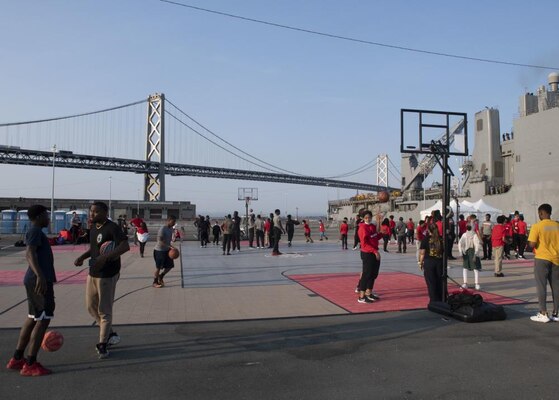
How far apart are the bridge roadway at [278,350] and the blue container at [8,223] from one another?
86.6 feet

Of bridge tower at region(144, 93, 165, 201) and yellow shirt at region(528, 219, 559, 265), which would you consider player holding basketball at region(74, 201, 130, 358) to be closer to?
yellow shirt at region(528, 219, 559, 265)

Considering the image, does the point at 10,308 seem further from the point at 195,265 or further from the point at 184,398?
the point at 195,265

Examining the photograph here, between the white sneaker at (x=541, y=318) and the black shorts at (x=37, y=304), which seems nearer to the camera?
the black shorts at (x=37, y=304)

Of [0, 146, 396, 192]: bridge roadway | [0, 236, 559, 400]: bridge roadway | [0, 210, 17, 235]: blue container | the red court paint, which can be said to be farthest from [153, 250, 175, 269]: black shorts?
[0, 146, 396, 192]: bridge roadway

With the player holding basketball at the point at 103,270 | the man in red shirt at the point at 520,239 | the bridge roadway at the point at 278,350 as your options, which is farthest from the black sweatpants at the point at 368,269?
the man in red shirt at the point at 520,239

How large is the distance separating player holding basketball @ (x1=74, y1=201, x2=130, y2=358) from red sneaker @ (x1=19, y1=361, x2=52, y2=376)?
2.18 feet

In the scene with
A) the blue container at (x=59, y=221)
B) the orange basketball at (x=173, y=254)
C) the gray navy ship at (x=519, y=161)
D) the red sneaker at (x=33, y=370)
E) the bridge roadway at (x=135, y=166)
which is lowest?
the red sneaker at (x=33, y=370)

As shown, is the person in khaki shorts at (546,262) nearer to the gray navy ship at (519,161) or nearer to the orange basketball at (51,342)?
the orange basketball at (51,342)

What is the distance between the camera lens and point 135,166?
81562 millimetres

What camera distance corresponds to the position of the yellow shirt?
7.15m

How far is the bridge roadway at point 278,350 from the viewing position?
4.41m

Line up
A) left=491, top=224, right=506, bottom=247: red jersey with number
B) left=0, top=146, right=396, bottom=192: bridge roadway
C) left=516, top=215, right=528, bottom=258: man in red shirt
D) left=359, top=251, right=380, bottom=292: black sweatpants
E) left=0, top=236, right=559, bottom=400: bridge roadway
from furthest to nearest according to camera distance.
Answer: left=0, top=146, right=396, bottom=192: bridge roadway < left=516, top=215, right=528, bottom=258: man in red shirt < left=491, top=224, right=506, bottom=247: red jersey with number < left=359, top=251, right=380, bottom=292: black sweatpants < left=0, top=236, right=559, bottom=400: bridge roadway

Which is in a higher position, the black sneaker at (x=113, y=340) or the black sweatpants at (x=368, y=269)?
the black sweatpants at (x=368, y=269)

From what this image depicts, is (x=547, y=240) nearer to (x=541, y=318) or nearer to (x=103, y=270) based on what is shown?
(x=541, y=318)
